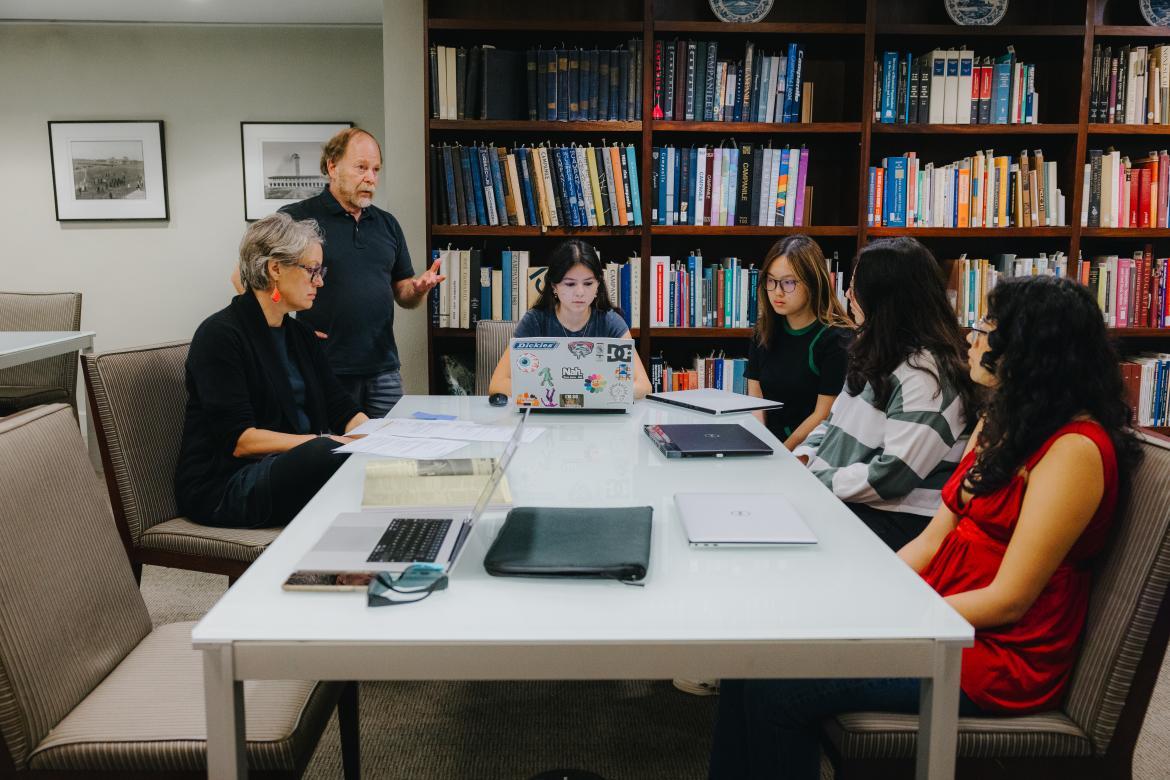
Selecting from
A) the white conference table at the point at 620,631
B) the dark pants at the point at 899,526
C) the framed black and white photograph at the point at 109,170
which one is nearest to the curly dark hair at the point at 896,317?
the dark pants at the point at 899,526

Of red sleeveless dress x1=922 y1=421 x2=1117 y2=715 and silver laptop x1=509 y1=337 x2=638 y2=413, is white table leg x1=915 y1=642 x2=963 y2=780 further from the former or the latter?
silver laptop x1=509 y1=337 x2=638 y2=413

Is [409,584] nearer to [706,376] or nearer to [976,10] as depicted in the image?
[706,376]

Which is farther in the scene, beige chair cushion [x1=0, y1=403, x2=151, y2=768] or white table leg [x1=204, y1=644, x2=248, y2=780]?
beige chair cushion [x1=0, y1=403, x2=151, y2=768]

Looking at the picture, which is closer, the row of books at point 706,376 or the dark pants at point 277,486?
the dark pants at point 277,486

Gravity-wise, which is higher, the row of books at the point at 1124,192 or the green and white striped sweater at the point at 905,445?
the row of books at the point at 1124,192

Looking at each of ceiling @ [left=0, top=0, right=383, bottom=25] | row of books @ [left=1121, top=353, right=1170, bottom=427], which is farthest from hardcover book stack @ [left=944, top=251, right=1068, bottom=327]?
ceiling @ [left=0, top=0, right=383, bottom=25]

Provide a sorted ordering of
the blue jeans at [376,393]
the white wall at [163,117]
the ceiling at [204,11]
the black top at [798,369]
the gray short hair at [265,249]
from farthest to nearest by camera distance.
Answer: the white wall at [163,117] → the ceiling at [204,11] → the blue jeans at [376,393] → the black top at [798,369] → the gray short hair at [265,249]

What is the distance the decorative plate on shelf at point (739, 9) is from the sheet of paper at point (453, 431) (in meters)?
2.11

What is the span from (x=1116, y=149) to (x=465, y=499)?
352cm

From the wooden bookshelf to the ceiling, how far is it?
4.18 feet

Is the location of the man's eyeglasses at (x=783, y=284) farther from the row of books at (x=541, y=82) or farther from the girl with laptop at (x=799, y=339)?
the row of books at (x=541, y=82)

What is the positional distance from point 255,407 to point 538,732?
3.44ft

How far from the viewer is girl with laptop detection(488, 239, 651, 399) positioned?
2.89 metres

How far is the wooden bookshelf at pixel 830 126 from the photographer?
3381mm
